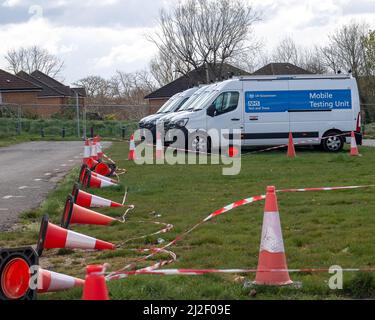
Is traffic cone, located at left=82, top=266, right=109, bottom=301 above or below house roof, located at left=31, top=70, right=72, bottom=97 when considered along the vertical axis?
below

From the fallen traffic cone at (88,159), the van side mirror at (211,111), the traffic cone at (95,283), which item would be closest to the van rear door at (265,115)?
the van side mirror at (211,111)

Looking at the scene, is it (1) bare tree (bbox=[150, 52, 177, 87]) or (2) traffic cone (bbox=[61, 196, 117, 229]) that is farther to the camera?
(1) bare tree (bbox=[150, 52, 177, 87])

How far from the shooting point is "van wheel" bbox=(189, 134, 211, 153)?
2191 cm

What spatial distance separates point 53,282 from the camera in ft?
18.7

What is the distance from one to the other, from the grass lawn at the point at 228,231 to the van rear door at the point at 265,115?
678 centimetres

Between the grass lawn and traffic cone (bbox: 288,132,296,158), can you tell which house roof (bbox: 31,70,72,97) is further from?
the grass lawn

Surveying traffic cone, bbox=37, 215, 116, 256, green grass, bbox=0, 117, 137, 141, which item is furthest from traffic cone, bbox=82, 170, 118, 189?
green grass, bbox=0, 117, 137, 141

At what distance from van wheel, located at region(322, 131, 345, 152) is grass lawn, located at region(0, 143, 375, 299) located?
720cm

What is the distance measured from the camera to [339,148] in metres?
23.0

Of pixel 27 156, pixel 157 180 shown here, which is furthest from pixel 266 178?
pixel 27 156

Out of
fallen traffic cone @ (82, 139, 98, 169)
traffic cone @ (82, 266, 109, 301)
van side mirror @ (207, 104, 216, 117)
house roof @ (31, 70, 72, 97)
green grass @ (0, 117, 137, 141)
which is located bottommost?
traffic cone @ (82, 266, 109, 301)

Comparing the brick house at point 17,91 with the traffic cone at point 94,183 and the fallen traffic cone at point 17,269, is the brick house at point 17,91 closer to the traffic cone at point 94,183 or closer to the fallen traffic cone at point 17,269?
the traffic cone at point 94,183

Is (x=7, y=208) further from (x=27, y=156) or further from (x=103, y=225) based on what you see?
(x=27, y=156)

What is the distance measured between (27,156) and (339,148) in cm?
1082
